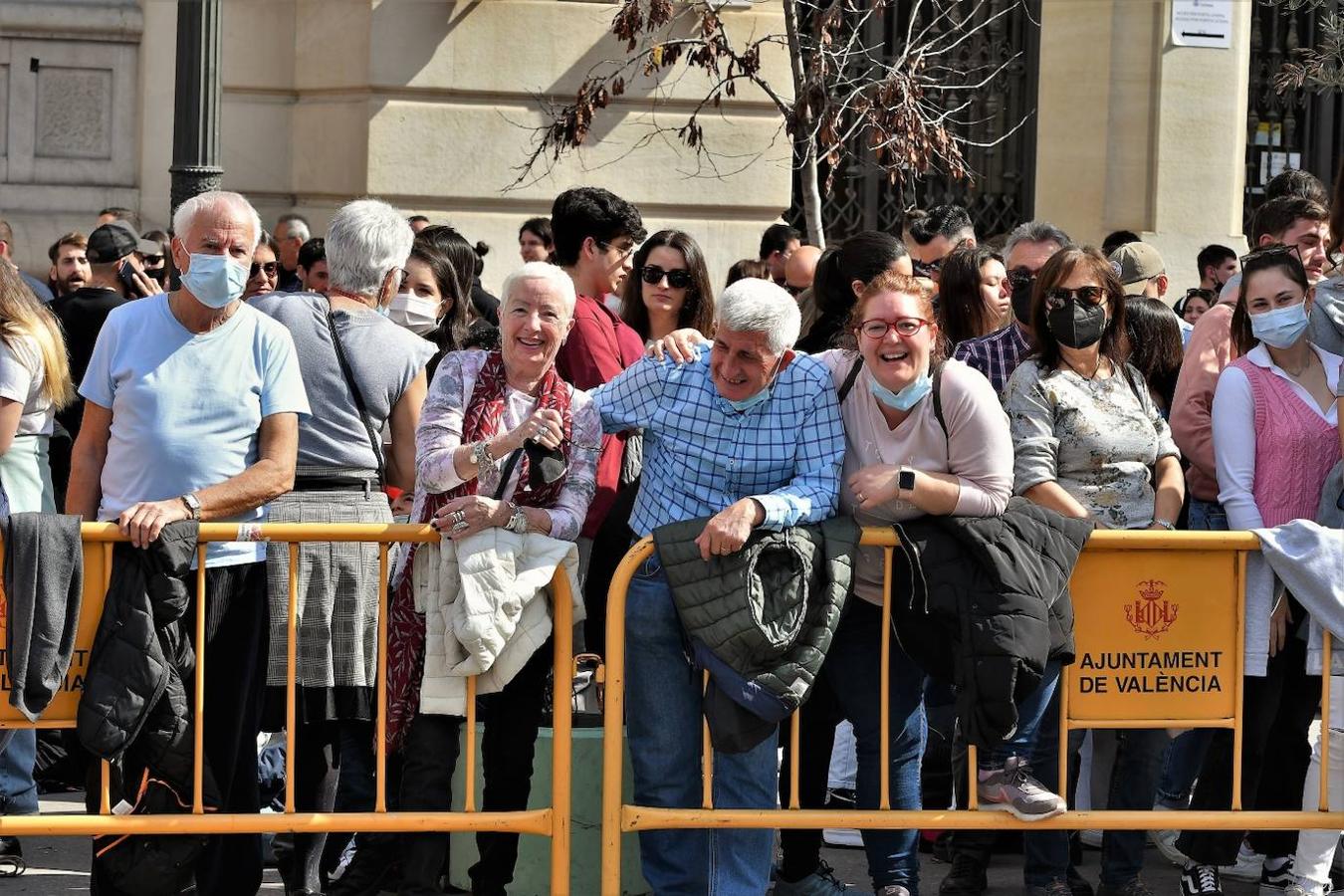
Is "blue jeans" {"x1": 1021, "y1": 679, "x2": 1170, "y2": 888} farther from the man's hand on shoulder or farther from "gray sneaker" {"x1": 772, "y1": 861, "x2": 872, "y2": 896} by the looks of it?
the man's hand on shoulder

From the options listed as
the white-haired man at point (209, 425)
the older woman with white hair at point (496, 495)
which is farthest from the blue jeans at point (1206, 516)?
the white-haired man at point (209, 425)

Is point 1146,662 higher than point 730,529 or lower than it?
lower

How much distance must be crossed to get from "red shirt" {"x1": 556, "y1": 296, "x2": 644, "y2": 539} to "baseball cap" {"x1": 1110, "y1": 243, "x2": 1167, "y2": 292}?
8.98 feet

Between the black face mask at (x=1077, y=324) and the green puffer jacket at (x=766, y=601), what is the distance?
3.88ft

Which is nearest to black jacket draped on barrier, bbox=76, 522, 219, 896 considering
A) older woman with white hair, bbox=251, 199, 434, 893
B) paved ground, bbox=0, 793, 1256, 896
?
older woman with white hair, bbox=251, 199, 434, 893

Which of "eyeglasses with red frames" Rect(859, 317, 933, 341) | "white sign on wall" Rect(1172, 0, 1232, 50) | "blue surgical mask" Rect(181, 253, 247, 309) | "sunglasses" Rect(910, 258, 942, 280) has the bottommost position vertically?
"eyeglasses with red frames" Rect(859, 317, 933, 341)

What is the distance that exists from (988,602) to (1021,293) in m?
1.73

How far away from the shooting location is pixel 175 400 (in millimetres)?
5258

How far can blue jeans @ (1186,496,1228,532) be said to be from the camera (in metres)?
6.70

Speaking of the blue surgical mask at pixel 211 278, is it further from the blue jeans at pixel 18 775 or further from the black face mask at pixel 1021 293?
the black face mask at pixel 1021 293

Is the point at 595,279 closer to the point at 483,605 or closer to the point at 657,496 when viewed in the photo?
the point at 657,496

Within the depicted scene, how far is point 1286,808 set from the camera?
6.15 m

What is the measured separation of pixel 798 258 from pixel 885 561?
3.87 m

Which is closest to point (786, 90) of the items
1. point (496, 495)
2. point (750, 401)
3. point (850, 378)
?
point (850, 378)
